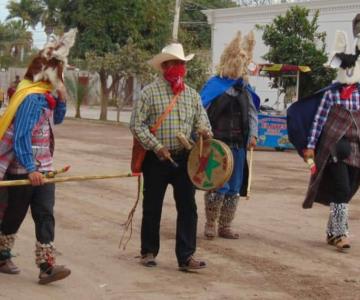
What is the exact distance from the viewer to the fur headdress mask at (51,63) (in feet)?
20.6

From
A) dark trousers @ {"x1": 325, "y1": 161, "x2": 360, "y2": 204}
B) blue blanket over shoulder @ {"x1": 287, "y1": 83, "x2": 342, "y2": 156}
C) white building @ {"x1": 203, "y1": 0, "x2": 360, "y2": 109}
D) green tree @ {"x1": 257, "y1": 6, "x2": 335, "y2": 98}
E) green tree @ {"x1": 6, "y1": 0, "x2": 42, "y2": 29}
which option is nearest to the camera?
dark trousers @ {"x1": 325, "y1": 161, "x2": 360, "y2": 204}

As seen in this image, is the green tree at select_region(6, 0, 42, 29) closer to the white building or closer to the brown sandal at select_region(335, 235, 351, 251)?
the white building

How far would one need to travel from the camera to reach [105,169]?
49.5ft

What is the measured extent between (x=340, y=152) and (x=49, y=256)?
3.25 m

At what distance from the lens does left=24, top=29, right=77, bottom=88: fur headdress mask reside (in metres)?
6.27

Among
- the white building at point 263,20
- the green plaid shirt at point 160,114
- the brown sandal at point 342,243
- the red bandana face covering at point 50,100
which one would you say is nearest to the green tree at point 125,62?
the white building at point 263,20

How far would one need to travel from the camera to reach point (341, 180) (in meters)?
8.15

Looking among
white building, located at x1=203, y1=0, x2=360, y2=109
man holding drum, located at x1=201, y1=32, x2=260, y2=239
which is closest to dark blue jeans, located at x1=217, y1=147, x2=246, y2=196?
man holding drum, located at x1=201, y1=32, x2=260, y2=239

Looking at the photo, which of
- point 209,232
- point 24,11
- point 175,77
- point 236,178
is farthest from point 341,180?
point 24,11

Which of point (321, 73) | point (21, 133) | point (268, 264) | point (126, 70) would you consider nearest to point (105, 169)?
point (268, 264)

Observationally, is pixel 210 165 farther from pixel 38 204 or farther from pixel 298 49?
pixel 298 49

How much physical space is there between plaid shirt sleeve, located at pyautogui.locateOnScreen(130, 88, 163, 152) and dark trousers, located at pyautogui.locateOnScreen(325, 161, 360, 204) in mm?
2210

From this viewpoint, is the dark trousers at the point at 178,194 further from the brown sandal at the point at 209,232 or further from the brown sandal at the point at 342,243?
the brown sandal at the point at 342,243

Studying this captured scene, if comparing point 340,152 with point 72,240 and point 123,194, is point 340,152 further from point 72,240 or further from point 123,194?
point 123,194
